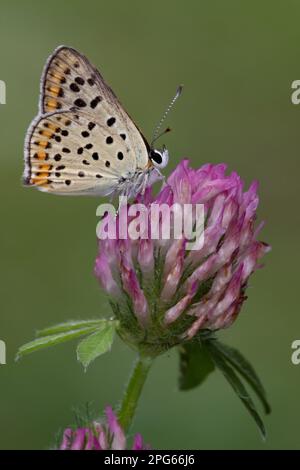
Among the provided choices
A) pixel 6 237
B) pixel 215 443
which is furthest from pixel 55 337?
pixel 6 237

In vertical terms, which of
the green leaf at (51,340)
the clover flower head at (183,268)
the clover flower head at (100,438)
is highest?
the clover flower head at (183,268)

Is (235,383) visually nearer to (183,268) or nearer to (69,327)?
(183,268)

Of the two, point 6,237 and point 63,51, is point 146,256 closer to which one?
point 63,51

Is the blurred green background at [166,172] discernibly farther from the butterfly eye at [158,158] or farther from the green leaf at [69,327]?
the green leaf at [69,327]

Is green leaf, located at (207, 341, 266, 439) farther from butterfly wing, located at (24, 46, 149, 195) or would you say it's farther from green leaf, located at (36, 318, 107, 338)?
butterfly wing, located at (24, 46, 149, 195)

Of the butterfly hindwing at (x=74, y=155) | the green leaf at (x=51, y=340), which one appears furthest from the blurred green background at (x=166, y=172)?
the green leaf at (x=51, y=340)

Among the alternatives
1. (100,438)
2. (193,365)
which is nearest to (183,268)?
(193,365)

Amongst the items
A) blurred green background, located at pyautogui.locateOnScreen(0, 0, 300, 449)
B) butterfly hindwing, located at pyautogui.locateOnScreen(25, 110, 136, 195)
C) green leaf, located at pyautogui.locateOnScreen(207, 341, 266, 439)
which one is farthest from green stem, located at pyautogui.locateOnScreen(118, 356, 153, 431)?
blurred green background, located at pyautogui.locateOnScreen(0, 0, 300, 449)
